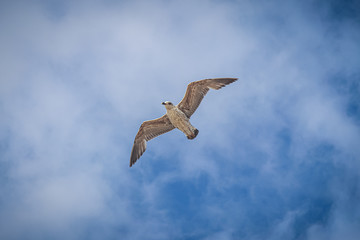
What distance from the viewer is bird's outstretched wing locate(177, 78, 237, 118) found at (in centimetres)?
1812

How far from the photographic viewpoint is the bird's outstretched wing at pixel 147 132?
65.0ft

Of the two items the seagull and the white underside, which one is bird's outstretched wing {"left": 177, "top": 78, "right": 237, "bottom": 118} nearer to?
the seagull

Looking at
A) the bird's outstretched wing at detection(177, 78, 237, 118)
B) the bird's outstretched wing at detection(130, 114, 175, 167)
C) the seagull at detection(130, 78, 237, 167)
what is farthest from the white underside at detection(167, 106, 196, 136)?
the bird's outstretched wing at detection(130, 114, 175, 167)

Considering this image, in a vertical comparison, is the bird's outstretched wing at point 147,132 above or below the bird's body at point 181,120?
above

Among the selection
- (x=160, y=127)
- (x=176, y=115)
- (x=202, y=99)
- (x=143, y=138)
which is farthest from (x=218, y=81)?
(x=143, y=138)

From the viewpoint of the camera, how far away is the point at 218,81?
18.2 m

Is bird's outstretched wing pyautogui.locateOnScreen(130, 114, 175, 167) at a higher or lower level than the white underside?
higher

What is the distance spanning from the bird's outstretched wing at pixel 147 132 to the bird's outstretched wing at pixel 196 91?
140cm

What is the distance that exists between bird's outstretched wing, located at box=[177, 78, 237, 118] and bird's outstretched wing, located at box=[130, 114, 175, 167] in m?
1.40

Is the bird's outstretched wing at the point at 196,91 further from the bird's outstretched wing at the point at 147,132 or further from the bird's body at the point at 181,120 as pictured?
the bird's outstretched wing at the point at 147,132

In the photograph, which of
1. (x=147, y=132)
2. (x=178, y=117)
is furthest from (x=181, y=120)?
(x=147, y=132)

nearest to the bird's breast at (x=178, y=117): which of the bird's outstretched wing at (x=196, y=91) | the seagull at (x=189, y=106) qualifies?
the seagull at (x=189, y=106)

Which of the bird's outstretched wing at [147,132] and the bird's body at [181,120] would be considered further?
the bird's outstretched wing at [147,132]

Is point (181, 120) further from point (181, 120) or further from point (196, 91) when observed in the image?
point (196, 91)
